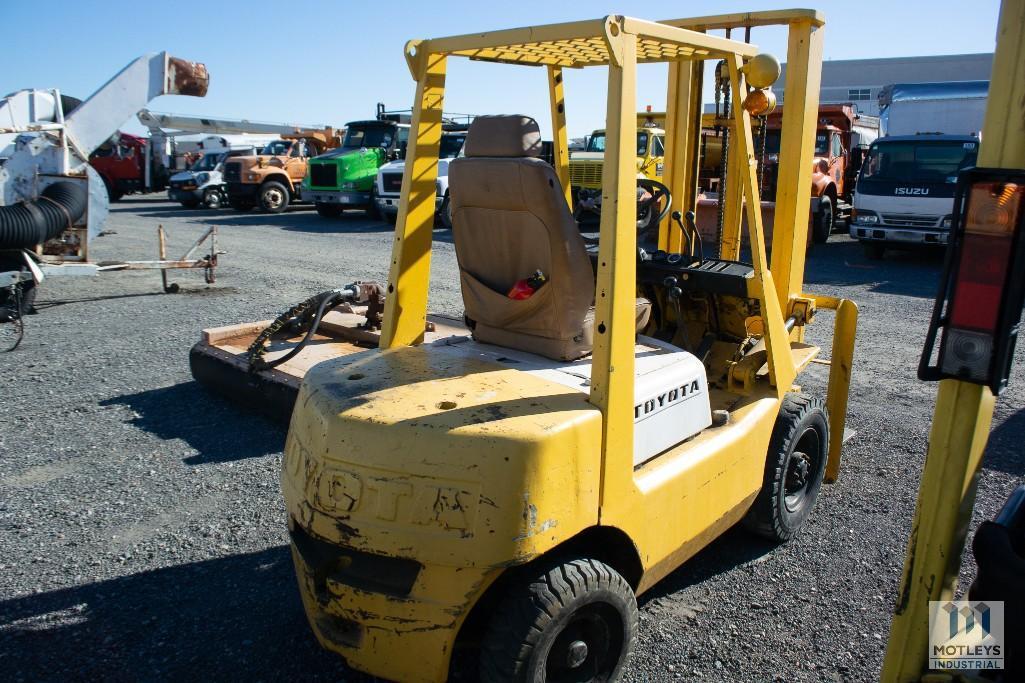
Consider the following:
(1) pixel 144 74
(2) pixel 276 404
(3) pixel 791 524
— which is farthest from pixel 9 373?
(3) pixel 791 524

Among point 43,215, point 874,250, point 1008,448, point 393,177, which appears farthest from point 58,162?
point 874,250

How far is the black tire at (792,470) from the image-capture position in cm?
391

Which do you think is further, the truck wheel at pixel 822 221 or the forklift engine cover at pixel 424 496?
the truck wheel at pixel 822 221

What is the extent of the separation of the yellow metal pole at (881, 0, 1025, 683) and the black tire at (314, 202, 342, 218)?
20.6 m

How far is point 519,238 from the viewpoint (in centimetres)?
318

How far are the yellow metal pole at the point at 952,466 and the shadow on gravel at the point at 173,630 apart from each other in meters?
1.99

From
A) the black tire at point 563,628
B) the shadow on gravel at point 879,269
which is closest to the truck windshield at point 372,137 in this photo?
the shadow on gravel at point 879,269

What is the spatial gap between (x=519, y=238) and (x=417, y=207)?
532mm

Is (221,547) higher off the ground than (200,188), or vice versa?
(200,188)

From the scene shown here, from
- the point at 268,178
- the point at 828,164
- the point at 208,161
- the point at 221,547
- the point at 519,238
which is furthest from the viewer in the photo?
the point at 208,161

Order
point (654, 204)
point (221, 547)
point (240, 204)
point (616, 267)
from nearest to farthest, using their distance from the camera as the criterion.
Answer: point (616, 267), point (654, 204), point (221, 547), point (240, 204)

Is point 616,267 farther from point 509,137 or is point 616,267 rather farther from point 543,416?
point 509,137

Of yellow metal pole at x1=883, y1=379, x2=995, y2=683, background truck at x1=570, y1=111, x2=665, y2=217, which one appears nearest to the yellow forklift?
yellow metal pole at x1=883, y1=379, x2=995, y2=683

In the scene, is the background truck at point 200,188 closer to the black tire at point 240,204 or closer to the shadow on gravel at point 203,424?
the black tire at point 240,204
